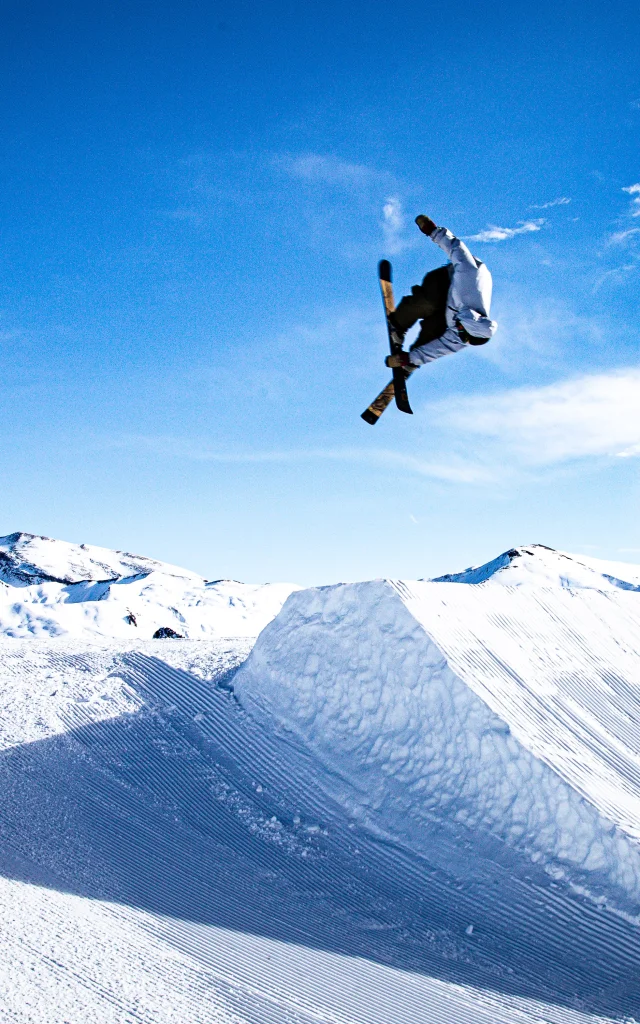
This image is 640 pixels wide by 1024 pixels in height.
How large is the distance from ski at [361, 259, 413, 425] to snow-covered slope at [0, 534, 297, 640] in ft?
91.8

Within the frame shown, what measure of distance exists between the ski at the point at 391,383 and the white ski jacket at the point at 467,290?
0.70 metres

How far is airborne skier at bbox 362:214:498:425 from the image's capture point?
18.1 feet

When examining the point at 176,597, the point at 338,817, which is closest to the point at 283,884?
the point at 338,817

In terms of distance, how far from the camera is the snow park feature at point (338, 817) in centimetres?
569

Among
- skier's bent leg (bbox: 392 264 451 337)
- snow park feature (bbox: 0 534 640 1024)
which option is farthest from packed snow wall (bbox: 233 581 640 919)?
skier's bent leg (bbox: 392 264 451 337)

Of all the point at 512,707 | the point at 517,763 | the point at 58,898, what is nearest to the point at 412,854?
the point at 517,763

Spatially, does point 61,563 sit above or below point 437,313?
below

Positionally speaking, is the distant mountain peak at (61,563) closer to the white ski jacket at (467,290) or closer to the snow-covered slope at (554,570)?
the snow-covered slope at (554,570)

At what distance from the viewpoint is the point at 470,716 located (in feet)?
29.5

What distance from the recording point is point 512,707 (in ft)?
31.1

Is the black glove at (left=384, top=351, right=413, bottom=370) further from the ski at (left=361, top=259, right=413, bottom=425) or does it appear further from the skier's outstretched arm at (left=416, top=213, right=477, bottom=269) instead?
the skier's outstretched arm at (left=416, top=213, right=477, bottom=269)

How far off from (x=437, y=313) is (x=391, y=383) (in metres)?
0.85

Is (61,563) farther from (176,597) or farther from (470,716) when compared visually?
(470,716)

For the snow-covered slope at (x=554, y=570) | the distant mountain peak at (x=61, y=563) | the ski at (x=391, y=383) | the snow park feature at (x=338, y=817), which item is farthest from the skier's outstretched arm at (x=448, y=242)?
the distant mountain peak at (x=61, y=563)
